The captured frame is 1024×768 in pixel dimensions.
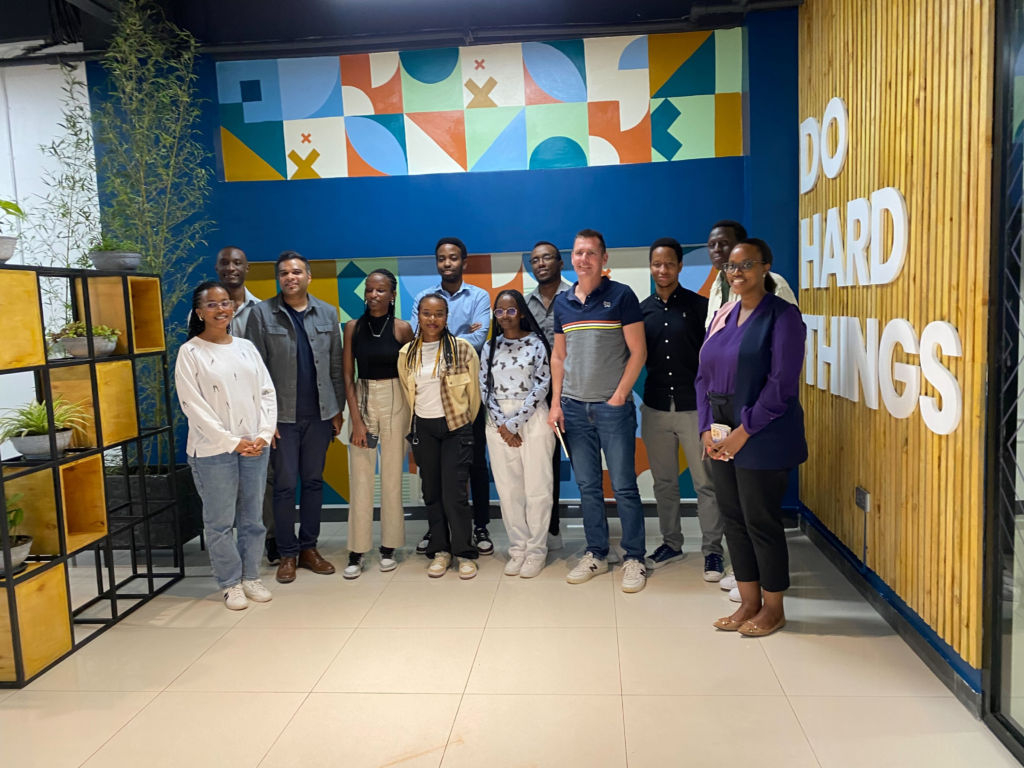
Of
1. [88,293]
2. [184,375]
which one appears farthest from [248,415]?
[88,293]

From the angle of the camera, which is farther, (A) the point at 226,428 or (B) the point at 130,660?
(A) the point at 226,428

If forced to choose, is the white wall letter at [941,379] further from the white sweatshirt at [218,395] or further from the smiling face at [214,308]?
the smiling face at [214,308]

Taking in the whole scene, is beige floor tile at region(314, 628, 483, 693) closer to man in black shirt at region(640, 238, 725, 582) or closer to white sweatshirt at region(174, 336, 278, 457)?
white sweatshirt at region(174, 336, 278, 457)

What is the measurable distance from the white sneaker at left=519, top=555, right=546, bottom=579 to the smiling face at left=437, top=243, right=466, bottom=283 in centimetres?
181

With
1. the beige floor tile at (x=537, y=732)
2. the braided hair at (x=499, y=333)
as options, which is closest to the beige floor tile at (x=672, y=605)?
the beige floor tile at (x=537, y=732)

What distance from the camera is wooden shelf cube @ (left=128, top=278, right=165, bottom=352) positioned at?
170 inches

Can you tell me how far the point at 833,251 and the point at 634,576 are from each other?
2130 millimetres

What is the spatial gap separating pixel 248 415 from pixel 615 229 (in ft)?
9.33

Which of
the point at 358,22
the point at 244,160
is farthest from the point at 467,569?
the point at 358,22

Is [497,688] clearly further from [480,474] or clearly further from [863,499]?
[863,499]

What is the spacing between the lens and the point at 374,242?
5.48 meters

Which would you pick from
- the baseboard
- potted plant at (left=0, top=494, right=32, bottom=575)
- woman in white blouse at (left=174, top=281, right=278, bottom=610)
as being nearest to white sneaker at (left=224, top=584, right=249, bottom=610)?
woman in white blouse at (left=174, top=281, right=278, bottom=610)

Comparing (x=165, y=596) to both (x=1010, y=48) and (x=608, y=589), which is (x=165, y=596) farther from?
(x=1010, y=48)

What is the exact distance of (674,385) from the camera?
164 inches
